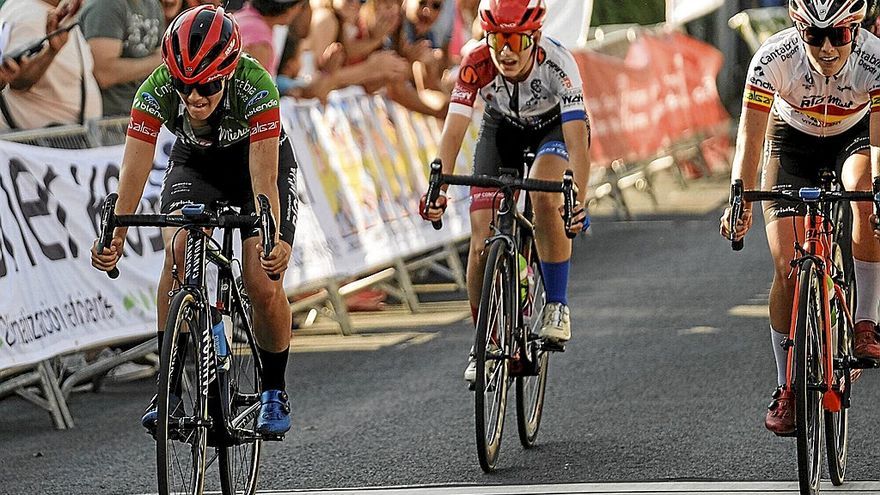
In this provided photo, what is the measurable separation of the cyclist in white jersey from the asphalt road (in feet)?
2.47

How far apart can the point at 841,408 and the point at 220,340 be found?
2.46 metres

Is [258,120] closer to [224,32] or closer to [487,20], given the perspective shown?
[224,32]

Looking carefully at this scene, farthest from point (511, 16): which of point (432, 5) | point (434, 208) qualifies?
point (432, 5)

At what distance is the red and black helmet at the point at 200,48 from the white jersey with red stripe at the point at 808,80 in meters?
2.12

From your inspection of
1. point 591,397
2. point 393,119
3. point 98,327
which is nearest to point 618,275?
point 393,119

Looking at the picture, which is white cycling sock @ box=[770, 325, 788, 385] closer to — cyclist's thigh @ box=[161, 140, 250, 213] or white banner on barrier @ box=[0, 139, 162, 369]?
cyclist's thigh @ box=[161, 140, 250, 213]

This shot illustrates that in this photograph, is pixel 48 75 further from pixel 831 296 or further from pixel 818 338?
pixel 818 338

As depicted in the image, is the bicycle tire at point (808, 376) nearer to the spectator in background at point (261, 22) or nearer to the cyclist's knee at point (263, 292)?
the cyclist's knee at point (263, 292)

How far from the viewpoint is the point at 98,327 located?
945 cm

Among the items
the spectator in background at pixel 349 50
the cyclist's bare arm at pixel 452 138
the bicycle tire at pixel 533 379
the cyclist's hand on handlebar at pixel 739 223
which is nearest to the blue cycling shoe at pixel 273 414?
the bicycle tire at pixel 533 379

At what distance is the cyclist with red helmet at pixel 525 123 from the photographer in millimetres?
7959

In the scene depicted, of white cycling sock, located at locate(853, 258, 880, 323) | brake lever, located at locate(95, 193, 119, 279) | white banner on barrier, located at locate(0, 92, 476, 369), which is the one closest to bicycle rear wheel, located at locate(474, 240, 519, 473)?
white cycling sock, located at locate(853, 258, 880, 323)

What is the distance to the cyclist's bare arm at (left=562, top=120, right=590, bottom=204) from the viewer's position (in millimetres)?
7977

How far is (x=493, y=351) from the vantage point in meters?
7.63
